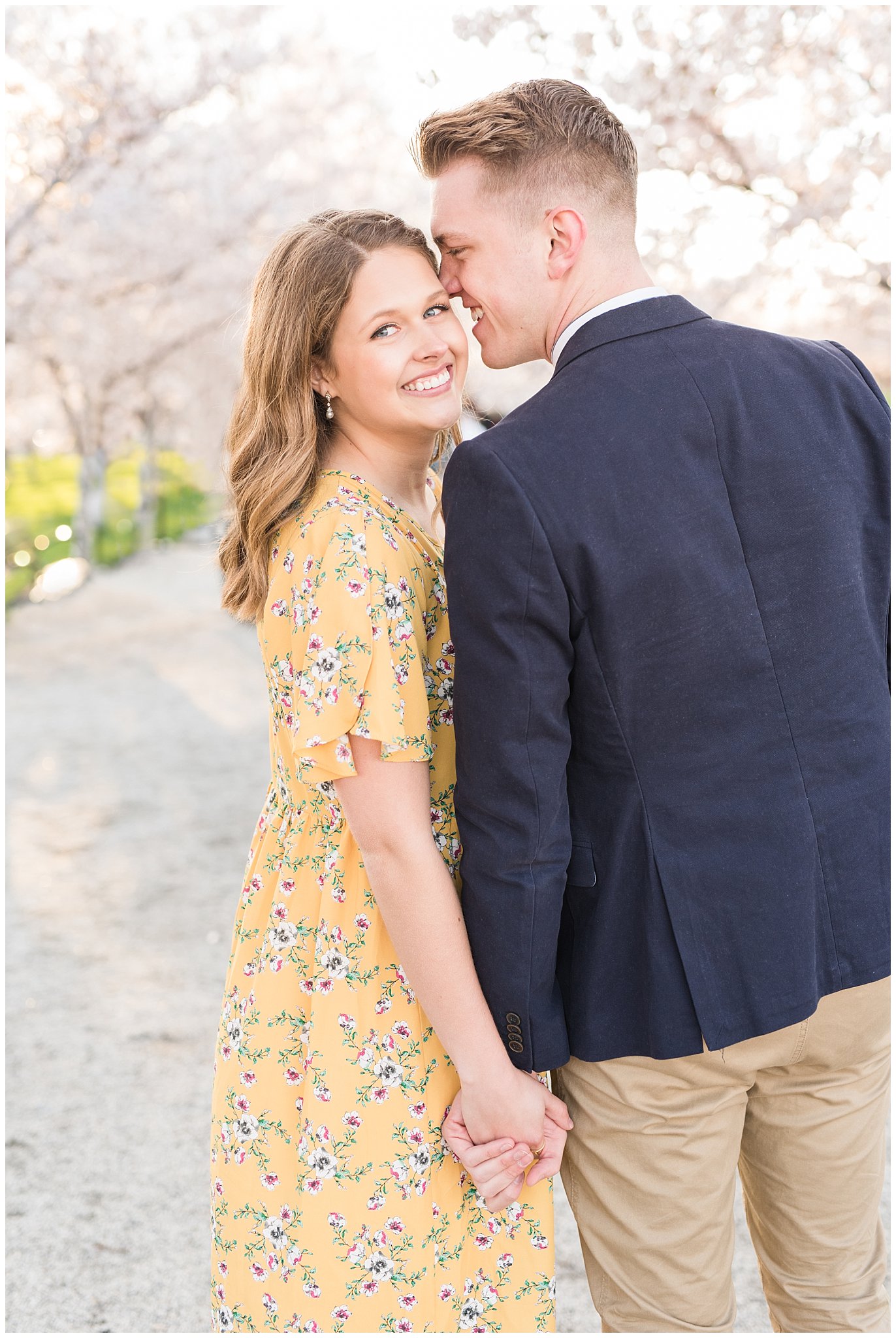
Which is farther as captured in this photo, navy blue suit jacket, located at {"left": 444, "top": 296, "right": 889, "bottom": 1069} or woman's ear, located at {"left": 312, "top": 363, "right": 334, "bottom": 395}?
woman's ear, located at {"left": 312, "top": 363, "right": 334, "bottom": 395}

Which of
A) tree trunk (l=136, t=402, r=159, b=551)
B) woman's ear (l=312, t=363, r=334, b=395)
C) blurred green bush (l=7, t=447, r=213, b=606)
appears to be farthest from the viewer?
tree trunk (l=136, t=402, r=159, b=551)

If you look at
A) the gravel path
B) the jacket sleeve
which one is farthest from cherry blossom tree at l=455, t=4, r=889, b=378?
the jacket sleeve

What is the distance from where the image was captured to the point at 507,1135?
1.62 m

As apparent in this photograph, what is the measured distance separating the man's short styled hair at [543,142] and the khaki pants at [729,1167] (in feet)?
4.04

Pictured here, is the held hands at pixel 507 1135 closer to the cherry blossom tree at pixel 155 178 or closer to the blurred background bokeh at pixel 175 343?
the blurred background bokeh at pixel 175 343

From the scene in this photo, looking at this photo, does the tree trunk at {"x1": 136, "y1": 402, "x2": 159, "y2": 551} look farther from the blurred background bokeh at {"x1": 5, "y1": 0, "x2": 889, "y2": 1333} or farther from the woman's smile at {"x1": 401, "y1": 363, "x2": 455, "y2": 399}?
the woman's smile at {"x1": 401, "y1": 363, "x2": 455, "y2": 399}

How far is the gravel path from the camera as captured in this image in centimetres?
286

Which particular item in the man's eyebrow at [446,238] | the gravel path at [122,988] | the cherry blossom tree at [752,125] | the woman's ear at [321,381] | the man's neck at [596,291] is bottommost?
the gravel path at [122,988]

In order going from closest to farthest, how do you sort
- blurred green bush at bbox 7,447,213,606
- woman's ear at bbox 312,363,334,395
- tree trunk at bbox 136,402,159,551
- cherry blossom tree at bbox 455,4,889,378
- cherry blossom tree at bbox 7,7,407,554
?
woman's ear at bbox 312,363,334,395 < cherry blossom tree at bbox 455,4,889,378 < cherry blossom tree at bbox 7,7,407,554 < blurred green bush at bbox 7,447,213,606 < tree trunk at bbox 136,402,159,551

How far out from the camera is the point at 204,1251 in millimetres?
2941

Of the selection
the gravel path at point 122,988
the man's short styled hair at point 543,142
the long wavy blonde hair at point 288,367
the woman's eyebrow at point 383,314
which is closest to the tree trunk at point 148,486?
the gravel path at point 122,988

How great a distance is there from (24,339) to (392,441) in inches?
405

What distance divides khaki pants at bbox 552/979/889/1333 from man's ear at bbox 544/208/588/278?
113cm

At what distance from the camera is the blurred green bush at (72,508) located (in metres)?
15.7
